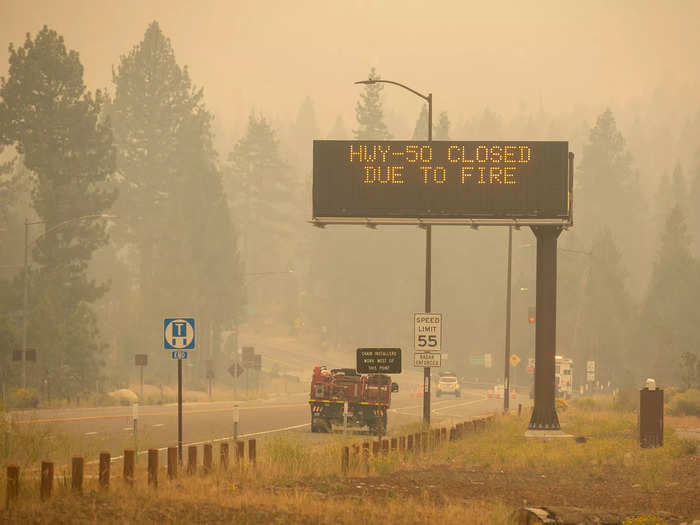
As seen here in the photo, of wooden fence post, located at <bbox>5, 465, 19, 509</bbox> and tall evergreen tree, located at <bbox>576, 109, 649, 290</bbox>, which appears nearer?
wooden fence post, located at <bbox>5, 465, 19, 509</bbox>

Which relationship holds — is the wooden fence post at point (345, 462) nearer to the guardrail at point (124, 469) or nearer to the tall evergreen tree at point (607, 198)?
the guardrail at point (124, 469)

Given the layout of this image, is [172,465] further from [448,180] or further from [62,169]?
[62,169]

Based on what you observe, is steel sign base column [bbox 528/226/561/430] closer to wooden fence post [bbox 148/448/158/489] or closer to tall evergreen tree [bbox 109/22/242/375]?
wooden fence post [bbox 148/448/158/489]

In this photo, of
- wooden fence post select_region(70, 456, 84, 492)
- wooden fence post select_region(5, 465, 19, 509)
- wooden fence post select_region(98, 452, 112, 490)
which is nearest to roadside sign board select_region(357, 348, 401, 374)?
wooden fence post select_region(98, 452, 112, 490)

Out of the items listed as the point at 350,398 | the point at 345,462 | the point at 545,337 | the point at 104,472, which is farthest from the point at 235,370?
the point at 104,472

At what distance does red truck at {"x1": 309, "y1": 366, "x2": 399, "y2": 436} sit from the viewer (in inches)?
1414

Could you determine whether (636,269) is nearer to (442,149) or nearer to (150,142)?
(150,142)

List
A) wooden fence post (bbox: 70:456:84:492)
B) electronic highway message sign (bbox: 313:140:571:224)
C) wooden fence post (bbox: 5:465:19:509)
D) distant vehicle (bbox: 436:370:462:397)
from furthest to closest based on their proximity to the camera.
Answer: distant vehicle (bbox: 436:370:462:397)
electronic highway message sign (bbox: 313:140:571:224)
wooden fence post (bbox: 70:456:84:492)
wooden fence post (bbox: 5:465:19:509)

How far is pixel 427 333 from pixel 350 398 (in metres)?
5.64

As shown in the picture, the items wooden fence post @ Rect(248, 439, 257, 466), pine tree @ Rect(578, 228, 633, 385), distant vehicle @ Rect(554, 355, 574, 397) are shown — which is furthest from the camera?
pine tree @ Rect(578, 228, 633, 385)

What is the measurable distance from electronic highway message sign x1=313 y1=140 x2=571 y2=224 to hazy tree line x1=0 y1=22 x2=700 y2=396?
86.4 ft

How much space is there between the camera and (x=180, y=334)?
2470cm

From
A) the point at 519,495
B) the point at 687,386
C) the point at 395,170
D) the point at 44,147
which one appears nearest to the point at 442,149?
the point at 395,170

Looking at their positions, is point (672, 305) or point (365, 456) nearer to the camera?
point (365, 456)
